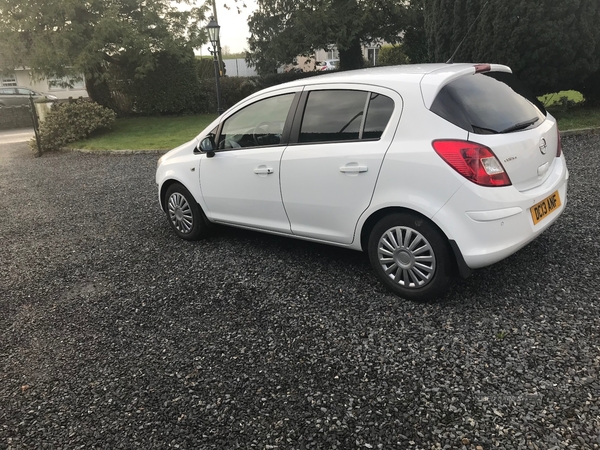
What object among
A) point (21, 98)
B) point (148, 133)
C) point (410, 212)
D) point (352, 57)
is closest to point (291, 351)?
point (410, 212)

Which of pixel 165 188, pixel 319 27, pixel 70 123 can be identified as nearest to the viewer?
pixel 165 188

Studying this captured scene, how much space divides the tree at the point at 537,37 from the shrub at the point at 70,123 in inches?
455

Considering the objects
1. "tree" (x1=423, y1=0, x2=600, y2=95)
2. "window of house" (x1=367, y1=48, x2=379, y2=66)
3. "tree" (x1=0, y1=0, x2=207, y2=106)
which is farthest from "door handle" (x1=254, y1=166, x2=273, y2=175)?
"window of house" (x1=367, y1=48, x2=379, y2=66)

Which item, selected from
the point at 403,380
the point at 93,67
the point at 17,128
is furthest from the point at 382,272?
the point at 17,128

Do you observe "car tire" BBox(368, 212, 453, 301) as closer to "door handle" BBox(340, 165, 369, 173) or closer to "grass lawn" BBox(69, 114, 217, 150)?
"door handle" BBox(340, 165, 369, 173)

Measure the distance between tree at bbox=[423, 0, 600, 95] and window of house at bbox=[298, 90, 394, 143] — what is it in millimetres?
7585

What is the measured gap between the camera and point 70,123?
15.0 m

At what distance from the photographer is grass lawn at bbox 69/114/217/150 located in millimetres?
13781

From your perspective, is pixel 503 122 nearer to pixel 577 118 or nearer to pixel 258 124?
pixel 258 124

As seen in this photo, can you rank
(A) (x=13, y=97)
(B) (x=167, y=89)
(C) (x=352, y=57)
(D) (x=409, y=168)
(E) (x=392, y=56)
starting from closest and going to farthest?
(D) (x=409, y=168), (B) (x=167, y=89), (C) (x=352, y=57), (A) (x=13, y=97), (E) (x=392, y=56)

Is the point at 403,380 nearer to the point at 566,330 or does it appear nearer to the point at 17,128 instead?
the point at 566,330

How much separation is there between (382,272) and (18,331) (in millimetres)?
2891

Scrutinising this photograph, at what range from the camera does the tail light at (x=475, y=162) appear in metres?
3.07

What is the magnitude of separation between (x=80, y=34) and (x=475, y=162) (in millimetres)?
16792
